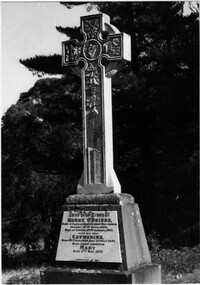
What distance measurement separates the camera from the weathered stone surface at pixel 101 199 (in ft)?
25.5

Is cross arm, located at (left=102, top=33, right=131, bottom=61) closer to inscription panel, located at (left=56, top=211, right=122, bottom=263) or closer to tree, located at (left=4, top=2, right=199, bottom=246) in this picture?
inscription panel, located at (left=56, top=211, right=122, bottom=263)

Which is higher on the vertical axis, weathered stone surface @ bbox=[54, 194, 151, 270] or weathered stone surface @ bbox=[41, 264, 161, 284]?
weathered stone surface @ bbox=[54, 194, 151, 270]

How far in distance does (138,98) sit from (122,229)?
8897 millimetres

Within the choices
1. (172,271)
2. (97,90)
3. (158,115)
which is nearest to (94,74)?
(97,90)

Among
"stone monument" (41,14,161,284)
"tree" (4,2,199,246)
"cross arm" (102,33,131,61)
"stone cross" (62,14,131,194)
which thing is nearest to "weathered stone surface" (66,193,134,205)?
"stone monument" (41,14,161,284)

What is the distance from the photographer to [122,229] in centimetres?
760

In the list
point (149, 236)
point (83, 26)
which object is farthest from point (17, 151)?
point (83, 26)

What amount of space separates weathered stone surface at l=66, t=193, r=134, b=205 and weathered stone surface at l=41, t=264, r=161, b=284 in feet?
3.09

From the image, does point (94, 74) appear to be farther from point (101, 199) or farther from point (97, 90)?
point (101, 199)

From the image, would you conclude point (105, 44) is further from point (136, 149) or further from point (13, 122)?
point (13, 122)

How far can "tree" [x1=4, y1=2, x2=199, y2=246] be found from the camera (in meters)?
15.5

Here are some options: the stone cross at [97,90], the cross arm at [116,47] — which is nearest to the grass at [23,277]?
the stone cross at [97,90]

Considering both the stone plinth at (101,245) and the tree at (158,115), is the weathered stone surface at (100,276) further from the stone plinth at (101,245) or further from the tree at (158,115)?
the tree at (158,115)

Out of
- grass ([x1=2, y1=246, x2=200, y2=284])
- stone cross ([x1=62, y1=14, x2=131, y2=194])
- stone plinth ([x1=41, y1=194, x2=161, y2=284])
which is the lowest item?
grass ([x1=2, y1=246, x2=200, y2=284])
